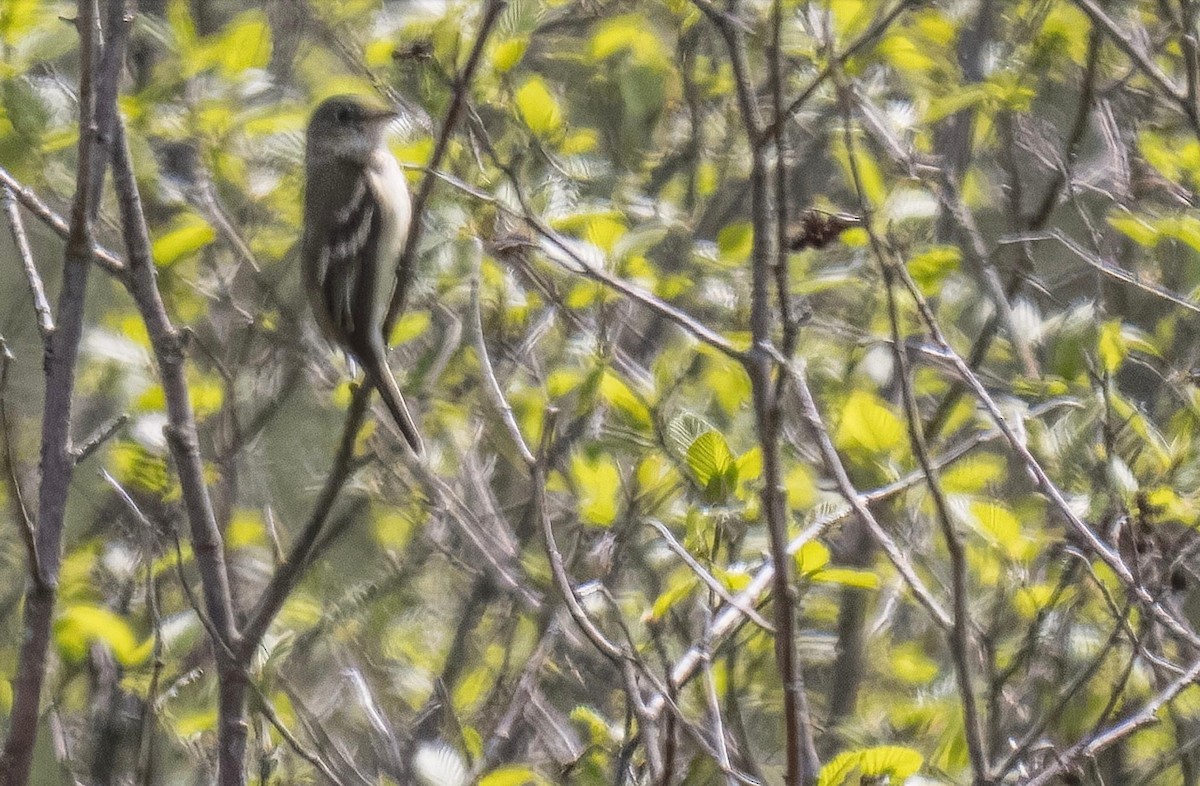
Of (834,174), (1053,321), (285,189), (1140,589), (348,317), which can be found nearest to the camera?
(1140,589)

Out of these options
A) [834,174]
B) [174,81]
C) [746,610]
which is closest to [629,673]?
[746,610]

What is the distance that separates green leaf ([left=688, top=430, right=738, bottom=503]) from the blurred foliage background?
0.04ft

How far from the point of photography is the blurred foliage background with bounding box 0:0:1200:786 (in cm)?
375

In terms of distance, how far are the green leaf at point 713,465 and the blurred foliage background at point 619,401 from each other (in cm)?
1

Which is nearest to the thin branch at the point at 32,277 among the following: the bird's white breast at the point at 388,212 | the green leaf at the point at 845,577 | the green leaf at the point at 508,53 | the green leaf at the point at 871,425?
the green leaf at the point at 845,577

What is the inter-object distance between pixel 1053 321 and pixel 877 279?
54 centimetres

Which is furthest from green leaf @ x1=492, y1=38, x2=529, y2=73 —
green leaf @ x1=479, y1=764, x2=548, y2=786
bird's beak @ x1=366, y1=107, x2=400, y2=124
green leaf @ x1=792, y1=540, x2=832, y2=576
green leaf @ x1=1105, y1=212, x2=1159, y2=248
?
green leaf @ x1=479, y1=764, x2=548, y2=786

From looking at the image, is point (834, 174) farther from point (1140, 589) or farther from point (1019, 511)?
point (1140, 589)

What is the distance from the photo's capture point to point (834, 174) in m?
7.19

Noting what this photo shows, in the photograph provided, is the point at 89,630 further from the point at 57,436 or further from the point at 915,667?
the point at 915,667

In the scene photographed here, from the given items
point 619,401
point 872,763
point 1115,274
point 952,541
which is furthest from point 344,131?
point 952,541

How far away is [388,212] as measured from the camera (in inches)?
205

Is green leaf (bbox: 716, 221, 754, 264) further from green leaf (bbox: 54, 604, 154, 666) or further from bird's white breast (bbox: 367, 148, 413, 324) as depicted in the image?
green leaf (bbox: 54, 604, 154, 666)

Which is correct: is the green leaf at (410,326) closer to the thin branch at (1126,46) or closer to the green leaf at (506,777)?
the green leaf at (506,777)
